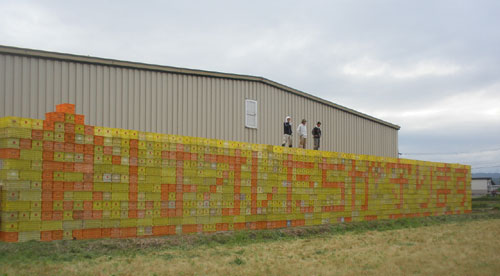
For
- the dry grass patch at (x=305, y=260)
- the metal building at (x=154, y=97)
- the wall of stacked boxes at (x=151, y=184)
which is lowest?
the dry grass patch at (x=305, y=260)

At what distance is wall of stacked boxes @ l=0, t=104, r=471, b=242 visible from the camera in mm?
9781

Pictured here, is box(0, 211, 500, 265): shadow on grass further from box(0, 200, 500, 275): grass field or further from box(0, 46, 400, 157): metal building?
box(0, 46, 400, 157): metal building

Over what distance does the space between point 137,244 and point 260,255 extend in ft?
9.71

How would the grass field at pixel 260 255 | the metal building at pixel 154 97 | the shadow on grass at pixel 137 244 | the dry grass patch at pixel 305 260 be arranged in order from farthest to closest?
the metal building at pixel 154 97
the shadow on grass at pixel 137 244
the grass field at pixel 260 255
the dry grass patch at pixel 305 260

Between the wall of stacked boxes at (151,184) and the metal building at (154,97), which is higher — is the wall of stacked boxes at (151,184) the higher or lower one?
the lower one

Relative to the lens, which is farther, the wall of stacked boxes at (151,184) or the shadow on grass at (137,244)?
the wall of stacked boxes at (151,184)

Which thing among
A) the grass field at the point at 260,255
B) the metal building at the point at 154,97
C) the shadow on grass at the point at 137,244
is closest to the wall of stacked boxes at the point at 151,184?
the shadow on grass at the point at 137,244

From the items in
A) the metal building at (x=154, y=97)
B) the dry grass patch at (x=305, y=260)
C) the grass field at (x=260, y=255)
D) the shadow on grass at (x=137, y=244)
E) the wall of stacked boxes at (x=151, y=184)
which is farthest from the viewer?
the metal building at (x=154, y=97)

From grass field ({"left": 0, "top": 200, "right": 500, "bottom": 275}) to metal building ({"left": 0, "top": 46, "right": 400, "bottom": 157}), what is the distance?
5982 millimetres

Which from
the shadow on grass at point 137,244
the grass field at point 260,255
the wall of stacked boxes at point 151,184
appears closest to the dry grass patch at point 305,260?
the grass field at point 260,255

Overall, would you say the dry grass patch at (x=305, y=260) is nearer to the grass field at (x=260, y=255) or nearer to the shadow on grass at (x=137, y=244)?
the grass field at (x=260, y=255)

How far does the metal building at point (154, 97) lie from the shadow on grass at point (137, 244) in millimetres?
5738

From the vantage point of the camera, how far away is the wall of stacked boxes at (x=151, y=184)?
9.78 meters

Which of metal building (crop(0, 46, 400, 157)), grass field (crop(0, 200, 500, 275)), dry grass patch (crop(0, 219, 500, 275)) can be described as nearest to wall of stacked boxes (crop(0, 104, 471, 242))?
grass field (crop(0, 200, 500, 275))
